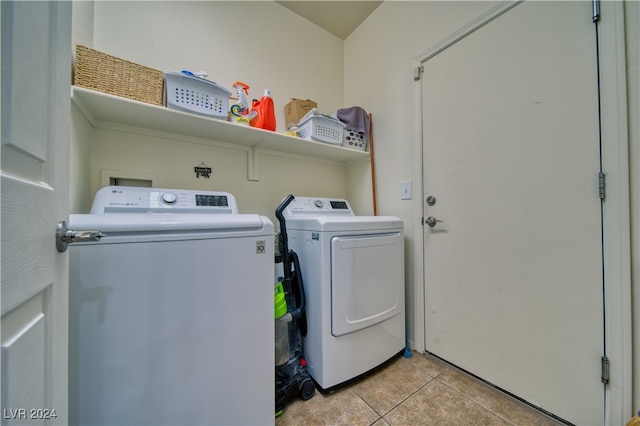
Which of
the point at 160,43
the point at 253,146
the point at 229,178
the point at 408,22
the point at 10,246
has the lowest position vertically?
the point at 10,246

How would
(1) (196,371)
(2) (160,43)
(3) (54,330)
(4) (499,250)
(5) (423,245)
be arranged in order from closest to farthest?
(3) (54,330)
(1) (196,371)
(4) (499,250)
(2) (160,43)
(5) (423,245)

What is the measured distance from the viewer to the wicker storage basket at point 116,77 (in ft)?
3.37

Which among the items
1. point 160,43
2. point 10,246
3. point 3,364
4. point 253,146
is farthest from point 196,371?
point 160,43

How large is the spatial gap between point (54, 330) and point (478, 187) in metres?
1.80

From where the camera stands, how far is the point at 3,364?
1.18 ft

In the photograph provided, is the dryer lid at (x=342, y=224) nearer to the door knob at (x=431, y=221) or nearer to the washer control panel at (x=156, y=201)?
the door knob at (x=431, y=221)

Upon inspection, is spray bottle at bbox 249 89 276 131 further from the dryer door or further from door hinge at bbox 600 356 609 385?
Answer: door hinge at bbox 600 356 609 385

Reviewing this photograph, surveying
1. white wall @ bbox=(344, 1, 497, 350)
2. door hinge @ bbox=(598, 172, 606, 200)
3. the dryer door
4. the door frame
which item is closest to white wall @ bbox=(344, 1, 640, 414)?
white wall @ bbox=(344, 1, 497, 350)

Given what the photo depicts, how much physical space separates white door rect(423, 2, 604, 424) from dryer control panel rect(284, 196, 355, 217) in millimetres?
669

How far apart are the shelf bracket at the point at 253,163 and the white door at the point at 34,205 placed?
3.78 ft

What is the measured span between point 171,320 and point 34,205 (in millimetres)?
522

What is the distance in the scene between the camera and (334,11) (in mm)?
2008

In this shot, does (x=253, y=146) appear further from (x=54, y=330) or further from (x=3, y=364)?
(x=3, y=364)

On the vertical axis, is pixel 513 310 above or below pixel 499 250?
below
